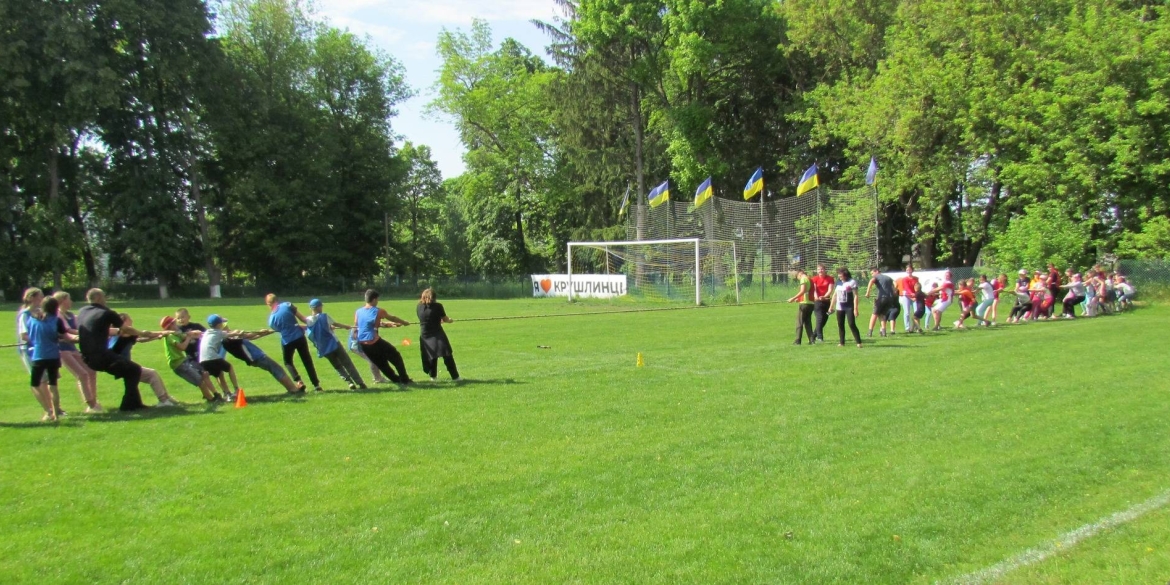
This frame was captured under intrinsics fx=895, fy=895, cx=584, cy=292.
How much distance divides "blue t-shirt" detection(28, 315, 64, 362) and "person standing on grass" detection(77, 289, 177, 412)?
32cm

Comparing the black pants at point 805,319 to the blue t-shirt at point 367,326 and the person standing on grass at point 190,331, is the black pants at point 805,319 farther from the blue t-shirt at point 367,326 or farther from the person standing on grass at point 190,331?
the person standing on grass at point 190,331

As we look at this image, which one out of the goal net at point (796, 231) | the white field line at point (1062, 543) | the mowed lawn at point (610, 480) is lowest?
the white field line at point (1062, 543)

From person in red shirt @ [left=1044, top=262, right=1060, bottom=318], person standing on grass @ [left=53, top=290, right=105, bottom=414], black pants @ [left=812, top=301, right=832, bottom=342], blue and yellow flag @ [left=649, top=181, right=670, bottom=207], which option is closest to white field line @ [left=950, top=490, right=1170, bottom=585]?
person standing on grass @ [left=53, top=290, right=105, bottom=414]

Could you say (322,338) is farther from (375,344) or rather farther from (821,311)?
(821,311)

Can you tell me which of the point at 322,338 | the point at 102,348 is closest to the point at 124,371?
the point at 102,348

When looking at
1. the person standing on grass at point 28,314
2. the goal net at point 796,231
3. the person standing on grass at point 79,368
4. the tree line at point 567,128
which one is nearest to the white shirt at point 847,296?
the person standing on grass at point 79,368

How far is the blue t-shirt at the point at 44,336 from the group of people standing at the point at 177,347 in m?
0.01

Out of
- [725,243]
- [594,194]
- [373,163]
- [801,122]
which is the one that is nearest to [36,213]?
[373,163]

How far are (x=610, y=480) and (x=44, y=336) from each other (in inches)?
279

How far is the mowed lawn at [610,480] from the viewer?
5.23m

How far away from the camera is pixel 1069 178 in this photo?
34.7 m

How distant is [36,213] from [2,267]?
3453 mm

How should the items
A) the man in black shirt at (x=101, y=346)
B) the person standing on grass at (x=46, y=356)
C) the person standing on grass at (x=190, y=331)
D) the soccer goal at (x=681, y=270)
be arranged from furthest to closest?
the soccer goal at (x=681, y=270) < the person standing on grass at (x=190, y=331) < the man in black shirt at (x=101, y=346) < the person standing on grass at (x=46, y=356)

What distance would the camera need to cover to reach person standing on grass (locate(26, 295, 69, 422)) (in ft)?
32.9
